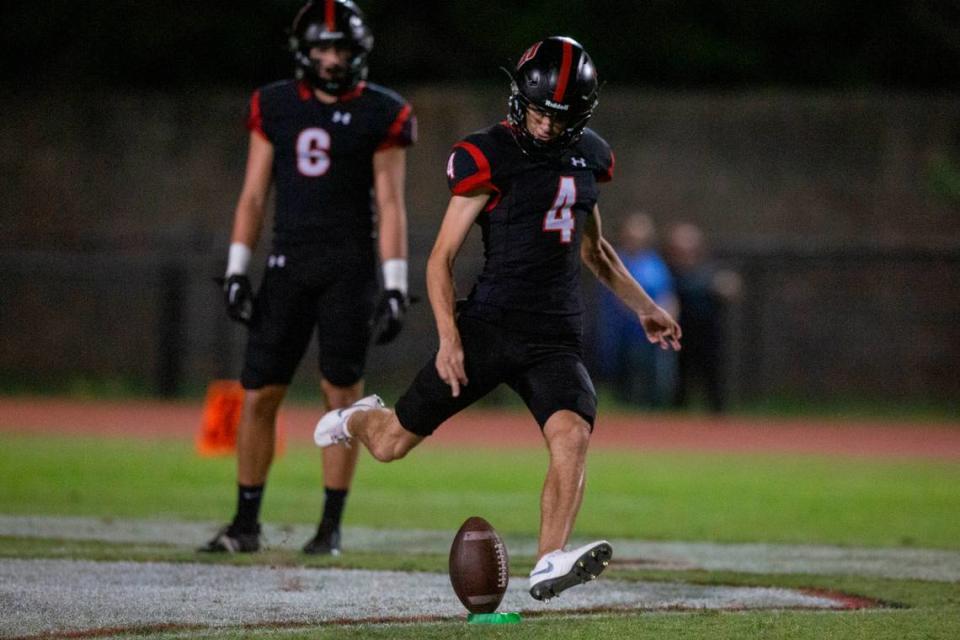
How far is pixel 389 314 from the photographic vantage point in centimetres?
759

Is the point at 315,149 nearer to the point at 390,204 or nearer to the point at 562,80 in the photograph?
the point at 390,204

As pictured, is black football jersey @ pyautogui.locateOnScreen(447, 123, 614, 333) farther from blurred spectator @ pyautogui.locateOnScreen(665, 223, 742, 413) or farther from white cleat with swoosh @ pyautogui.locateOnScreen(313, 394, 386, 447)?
blurred spectator @ pyautogui.locateOnScreen(665, 223, 742, 413)

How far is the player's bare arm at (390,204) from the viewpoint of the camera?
25.3 ft

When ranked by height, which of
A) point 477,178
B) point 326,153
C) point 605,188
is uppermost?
point 605,188

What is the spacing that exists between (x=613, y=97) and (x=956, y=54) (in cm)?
480

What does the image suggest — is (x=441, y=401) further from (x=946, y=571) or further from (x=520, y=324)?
(x=946, y=571)

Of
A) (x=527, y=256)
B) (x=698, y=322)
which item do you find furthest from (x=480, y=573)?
(x=698, y=322)

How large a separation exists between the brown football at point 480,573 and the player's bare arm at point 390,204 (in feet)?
7.23

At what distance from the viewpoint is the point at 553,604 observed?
6.37 meters

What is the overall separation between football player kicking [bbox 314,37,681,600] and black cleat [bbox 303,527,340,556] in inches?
57.9

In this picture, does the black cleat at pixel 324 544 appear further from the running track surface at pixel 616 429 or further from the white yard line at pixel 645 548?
the running track surface at pixel 616 429

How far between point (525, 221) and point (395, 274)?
61.5 inches

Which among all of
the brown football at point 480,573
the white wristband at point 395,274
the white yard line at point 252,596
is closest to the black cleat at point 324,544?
the white yard line at point 252,596

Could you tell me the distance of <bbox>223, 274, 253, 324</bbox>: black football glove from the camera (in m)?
7.64
